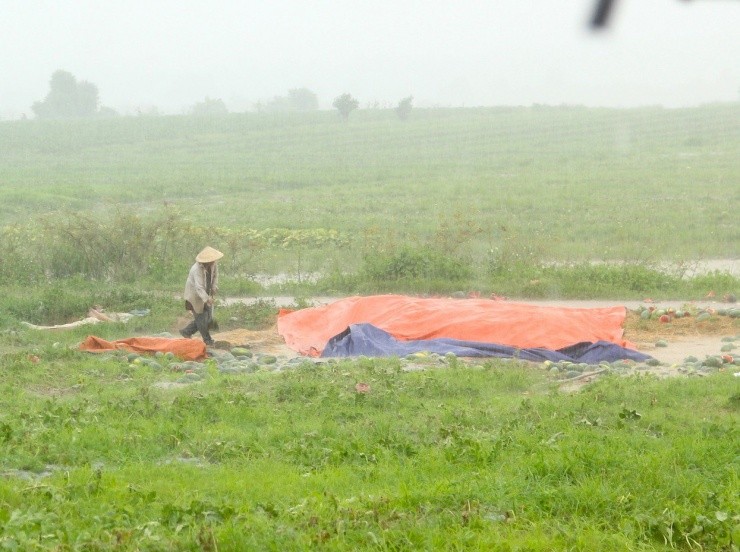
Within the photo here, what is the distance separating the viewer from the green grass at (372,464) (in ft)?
14.5

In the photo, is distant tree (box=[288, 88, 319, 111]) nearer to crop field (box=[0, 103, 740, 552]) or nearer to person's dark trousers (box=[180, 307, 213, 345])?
crop field (box=[0, 103, 740, 552])

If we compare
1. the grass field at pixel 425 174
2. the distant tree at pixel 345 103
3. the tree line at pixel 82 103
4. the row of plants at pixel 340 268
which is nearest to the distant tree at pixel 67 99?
the tree line at pixel 82 103

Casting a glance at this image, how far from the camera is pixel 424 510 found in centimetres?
477

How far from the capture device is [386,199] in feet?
91.8

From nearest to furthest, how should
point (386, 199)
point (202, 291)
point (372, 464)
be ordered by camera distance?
point (372, 464), point (202, 291), point (386, 199)

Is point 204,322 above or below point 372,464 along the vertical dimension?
below

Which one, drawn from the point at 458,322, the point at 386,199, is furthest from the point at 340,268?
the point at 386,199

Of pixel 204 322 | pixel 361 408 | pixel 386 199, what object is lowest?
pixel 386 199

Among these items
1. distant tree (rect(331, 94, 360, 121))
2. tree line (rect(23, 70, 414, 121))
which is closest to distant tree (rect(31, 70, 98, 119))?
tree line (rect(23, 70, 414, 121))

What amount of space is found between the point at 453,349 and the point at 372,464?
5.17 m

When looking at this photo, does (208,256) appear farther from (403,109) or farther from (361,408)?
(403,109)

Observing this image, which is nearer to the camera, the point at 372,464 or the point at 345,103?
the point at 372,464

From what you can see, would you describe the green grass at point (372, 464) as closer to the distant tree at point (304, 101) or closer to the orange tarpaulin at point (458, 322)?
the orange tarpaulin at point (458, 322)

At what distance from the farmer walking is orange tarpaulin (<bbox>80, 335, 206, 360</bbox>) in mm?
660
